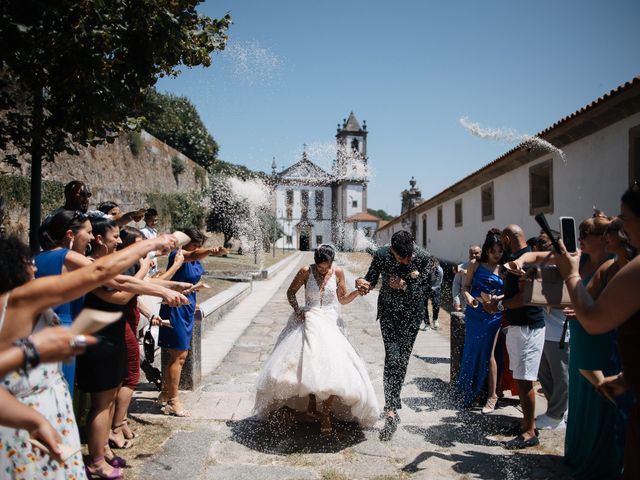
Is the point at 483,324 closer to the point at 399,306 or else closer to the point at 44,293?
the point at 399,306

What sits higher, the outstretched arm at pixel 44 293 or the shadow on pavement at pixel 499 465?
the outstretched arm at pixel 44 293

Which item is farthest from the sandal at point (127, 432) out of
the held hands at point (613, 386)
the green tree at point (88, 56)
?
the held hands at point (613, 386)

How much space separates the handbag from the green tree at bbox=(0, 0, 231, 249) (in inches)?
166

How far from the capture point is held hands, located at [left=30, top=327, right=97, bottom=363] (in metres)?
1.43

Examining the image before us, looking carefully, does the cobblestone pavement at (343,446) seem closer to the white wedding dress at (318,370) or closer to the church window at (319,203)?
the white wedding dress at (318,370)

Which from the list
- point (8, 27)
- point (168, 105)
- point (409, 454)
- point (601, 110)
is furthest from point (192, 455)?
point (168, 105)

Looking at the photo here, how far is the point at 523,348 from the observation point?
420 centimetres

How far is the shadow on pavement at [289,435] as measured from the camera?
393 cm

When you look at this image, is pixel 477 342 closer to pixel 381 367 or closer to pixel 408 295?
pixel 408 295

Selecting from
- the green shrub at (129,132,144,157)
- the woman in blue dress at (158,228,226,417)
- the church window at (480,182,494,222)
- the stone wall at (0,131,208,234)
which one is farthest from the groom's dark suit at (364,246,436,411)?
the green shrub at (129,132,144,157)

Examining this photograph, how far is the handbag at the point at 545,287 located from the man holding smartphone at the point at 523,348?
43.4 inches

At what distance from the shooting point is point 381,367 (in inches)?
262

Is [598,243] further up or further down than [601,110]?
further down

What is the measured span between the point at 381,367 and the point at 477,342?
1.87 metres
